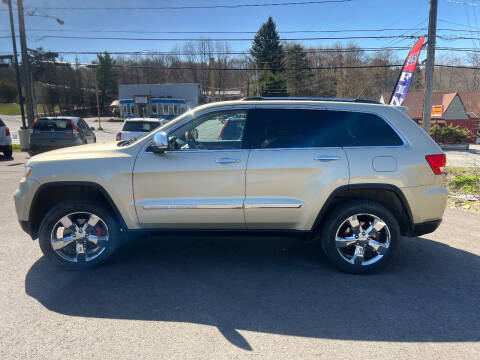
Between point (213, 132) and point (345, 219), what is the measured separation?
180 centimetres

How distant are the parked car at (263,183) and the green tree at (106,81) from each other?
84.4m

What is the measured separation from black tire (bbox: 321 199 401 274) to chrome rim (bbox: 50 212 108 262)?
2.48 metres

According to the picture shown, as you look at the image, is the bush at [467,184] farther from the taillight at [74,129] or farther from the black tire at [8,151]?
the black tire at [8,151]

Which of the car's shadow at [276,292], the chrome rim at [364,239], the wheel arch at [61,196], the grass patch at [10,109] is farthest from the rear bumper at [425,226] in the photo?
the grass patch at [10,109]

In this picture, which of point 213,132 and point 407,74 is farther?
point 407,74

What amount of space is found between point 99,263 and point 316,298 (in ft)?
7.92

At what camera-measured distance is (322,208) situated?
4023 mm

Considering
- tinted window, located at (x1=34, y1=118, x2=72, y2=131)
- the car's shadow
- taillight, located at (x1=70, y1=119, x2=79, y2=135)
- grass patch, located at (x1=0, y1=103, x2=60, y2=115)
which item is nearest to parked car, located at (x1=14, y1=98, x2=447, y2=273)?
the car's shadow

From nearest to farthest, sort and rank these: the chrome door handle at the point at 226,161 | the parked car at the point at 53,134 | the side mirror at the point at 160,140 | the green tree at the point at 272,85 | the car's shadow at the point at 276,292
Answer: the car's shadow at the point at 276,292 < the side mirror at the point at 160,140 < the chrome door handle at the point at 226,161 < the parked car at the point at 53,134 < the green tree at the point at 272,85

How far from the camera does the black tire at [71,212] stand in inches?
161

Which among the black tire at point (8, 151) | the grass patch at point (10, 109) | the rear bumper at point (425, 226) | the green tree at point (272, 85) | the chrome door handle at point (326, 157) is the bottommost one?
the black tire at point (8, 151)

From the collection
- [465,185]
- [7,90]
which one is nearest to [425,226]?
[465,185]

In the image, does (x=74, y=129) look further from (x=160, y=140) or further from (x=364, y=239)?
(x=364, y=239)

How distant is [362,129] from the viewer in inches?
163
